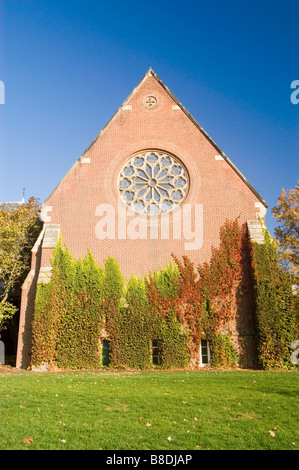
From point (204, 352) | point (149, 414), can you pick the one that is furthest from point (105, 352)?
point (149, 414)

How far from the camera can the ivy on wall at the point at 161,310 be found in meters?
17.1

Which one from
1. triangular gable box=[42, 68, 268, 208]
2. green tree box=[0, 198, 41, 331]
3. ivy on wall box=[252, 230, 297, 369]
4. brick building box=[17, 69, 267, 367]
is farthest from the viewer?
green tree box=[0, 198, 41, 331]

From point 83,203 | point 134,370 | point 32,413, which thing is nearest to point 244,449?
point 32,413

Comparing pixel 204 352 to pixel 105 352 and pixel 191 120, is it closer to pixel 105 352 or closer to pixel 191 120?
pixel 105 352

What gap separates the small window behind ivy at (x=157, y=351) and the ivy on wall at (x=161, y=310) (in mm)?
47

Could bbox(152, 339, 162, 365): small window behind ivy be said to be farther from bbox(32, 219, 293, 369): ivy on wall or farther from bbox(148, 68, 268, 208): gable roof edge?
bbox(148, 68, 268, 208): gable roof edge

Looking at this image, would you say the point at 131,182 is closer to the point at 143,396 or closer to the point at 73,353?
the point at 73,353

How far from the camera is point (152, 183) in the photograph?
20.1 meters

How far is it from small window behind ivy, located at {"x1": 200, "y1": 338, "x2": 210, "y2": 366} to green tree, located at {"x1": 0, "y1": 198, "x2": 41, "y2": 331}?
33.5 feet

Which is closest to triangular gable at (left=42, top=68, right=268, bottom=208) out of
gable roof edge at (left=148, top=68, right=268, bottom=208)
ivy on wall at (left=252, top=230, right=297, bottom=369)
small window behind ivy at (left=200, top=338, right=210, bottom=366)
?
gable roof edge at (left=148, top=68, right=268, bottom=208)

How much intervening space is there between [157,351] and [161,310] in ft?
6.32

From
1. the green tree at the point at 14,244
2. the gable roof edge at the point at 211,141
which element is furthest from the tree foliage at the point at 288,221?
the green tree at the point at 14,244

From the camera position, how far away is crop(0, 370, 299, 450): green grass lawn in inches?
261
